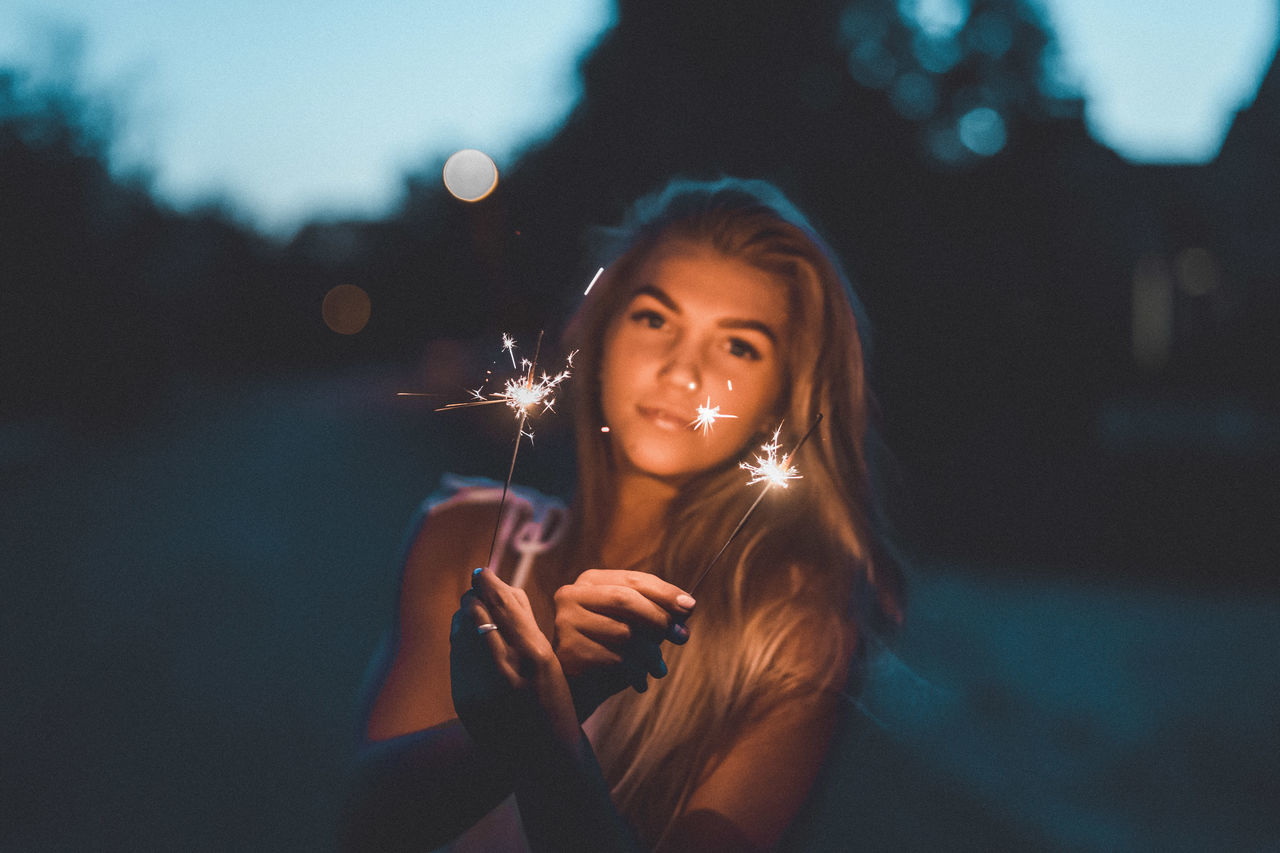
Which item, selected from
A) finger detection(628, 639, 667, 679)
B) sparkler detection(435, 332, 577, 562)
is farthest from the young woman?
sparkler detection(435, 332, 577, 562)

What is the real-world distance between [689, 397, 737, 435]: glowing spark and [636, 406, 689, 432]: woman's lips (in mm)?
19

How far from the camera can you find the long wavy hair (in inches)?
64.4

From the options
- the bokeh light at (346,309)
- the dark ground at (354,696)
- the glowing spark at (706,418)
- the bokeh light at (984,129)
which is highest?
the bokeh light at (346,309)

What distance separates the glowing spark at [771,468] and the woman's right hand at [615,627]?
1.01 feet

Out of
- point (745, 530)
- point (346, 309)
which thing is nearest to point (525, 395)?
point (745, 530)

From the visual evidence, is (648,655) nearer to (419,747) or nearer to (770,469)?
(770,469)

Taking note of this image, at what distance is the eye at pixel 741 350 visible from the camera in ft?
5.19

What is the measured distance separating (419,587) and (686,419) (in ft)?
2.39

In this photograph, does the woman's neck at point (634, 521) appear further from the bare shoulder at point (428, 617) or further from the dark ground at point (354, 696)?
the dark ground at point (354, 696)

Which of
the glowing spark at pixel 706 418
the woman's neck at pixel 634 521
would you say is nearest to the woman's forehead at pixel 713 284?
the glowing spark at pixel 706 418

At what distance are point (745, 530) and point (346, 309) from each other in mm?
27964

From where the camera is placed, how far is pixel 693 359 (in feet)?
5.10

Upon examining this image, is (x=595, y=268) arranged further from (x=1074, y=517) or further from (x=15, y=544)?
(x=15, y=544)

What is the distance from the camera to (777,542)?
178cm
